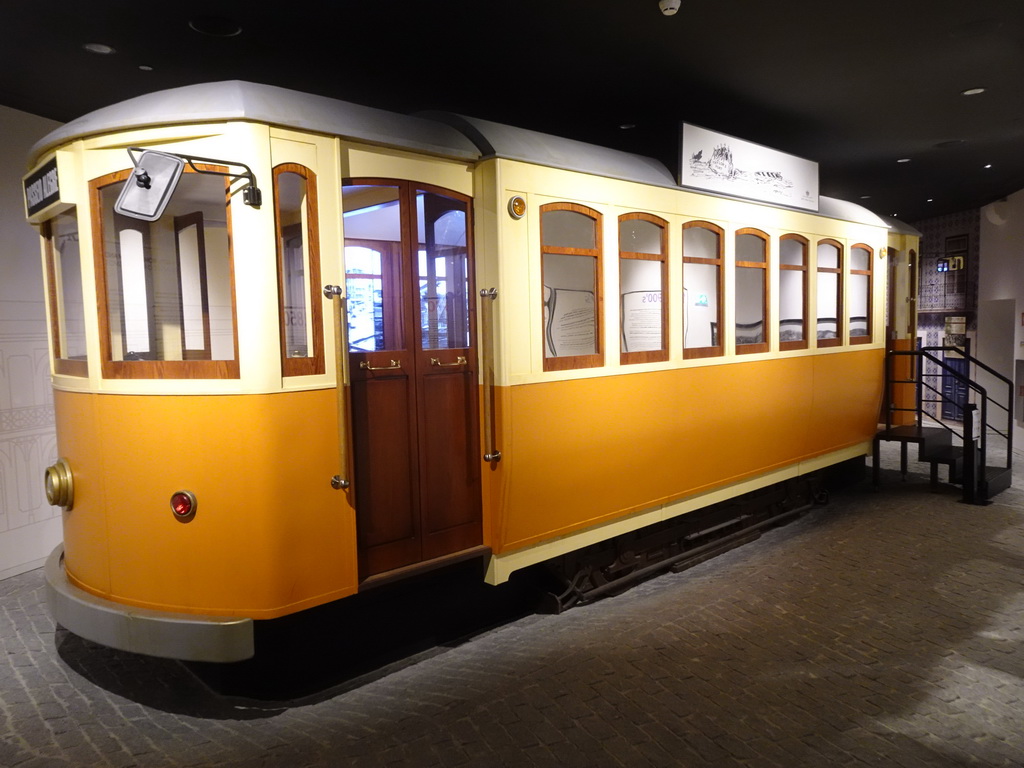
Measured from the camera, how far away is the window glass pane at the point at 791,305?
668 centimetres

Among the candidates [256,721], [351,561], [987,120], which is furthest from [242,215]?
[987,120]

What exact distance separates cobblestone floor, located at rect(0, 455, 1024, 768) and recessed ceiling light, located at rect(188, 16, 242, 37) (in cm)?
394

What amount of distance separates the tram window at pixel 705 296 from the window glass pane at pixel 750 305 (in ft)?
1.76

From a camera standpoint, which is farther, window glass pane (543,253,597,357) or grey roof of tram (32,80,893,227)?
window glass pane (543,253,597,357)

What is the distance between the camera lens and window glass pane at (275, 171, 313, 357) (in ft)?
11.2

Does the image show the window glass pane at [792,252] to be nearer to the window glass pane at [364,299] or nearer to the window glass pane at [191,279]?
the window glass pane at [364,299]

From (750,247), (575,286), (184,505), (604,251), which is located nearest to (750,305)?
(750,247)

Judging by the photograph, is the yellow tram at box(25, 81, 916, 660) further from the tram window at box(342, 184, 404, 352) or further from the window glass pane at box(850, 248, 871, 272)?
the window glass pane at box(850, 248, 871, 272)

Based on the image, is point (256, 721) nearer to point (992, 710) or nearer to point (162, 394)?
point (162, 394)

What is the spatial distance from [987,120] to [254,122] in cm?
751

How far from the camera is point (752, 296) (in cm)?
631

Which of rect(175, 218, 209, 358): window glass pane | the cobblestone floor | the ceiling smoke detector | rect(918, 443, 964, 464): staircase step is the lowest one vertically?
the cobblestone floor

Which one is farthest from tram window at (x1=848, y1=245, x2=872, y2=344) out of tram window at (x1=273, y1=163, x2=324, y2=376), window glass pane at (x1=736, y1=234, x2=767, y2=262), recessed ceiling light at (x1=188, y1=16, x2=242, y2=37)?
recessed ceiling light at (x1=188, y1=16, x2=242, y2=37)

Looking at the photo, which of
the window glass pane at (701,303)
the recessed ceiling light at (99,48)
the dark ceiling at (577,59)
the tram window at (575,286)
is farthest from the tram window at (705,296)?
the recessed ceiling light at (99,48)
